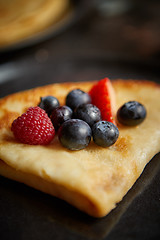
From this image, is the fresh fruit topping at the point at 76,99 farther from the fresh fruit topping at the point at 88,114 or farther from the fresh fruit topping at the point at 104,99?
the fresh fruit topping at the point at 88,114

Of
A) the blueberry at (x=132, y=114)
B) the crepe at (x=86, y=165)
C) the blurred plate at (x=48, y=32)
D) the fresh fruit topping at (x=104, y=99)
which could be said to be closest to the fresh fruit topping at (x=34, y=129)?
→ the crepe at (x=86, y=165)

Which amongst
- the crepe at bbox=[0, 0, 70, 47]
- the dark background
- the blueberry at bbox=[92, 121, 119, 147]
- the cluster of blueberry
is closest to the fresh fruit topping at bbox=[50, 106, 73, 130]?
the cluster of blueberry

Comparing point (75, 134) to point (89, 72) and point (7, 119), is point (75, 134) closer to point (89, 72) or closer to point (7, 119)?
point (7, 119)

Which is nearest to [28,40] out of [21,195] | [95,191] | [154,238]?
[21,195]

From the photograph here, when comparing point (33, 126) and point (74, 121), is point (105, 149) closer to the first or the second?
point (74, 121)

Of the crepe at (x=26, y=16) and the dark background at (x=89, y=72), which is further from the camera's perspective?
the crepe at (x=26, y=16)
